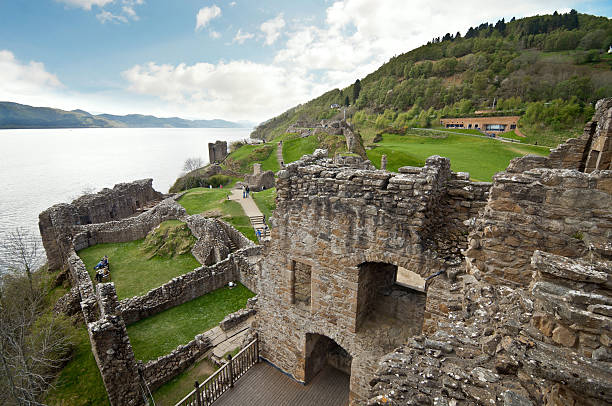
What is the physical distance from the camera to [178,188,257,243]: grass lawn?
889 inches

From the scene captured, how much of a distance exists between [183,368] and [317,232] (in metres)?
8.29

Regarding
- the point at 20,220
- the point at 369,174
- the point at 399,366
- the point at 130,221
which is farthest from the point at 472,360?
the point at 20,220

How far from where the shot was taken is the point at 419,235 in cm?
600

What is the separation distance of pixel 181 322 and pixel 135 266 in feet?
25.6

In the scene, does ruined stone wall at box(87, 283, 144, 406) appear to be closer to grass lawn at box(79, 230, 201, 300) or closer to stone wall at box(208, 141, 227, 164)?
grass lawn at box(79, 230, 201, 300)

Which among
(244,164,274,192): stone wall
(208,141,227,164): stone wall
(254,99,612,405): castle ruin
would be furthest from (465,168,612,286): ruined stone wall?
(208,141,227,164): stone wall

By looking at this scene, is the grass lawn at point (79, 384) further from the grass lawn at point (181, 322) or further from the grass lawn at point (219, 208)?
the grass lawn at point (219, 208)

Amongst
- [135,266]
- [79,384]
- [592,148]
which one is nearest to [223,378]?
[79,384]

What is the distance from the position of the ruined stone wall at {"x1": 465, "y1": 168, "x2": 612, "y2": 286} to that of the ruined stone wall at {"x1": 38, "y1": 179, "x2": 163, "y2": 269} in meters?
28.2

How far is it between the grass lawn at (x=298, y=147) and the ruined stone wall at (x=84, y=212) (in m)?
20.6

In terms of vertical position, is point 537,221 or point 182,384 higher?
point 537,221

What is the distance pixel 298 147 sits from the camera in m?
47.8

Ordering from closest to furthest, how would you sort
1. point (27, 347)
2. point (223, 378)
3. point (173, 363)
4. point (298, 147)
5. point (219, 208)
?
1. point (223, 378)
2. point (173, 363)
3. point (27, 347)
4. point (219, 208)
5. point (298, 147)

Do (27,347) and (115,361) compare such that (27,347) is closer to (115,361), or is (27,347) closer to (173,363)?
(115,361)
